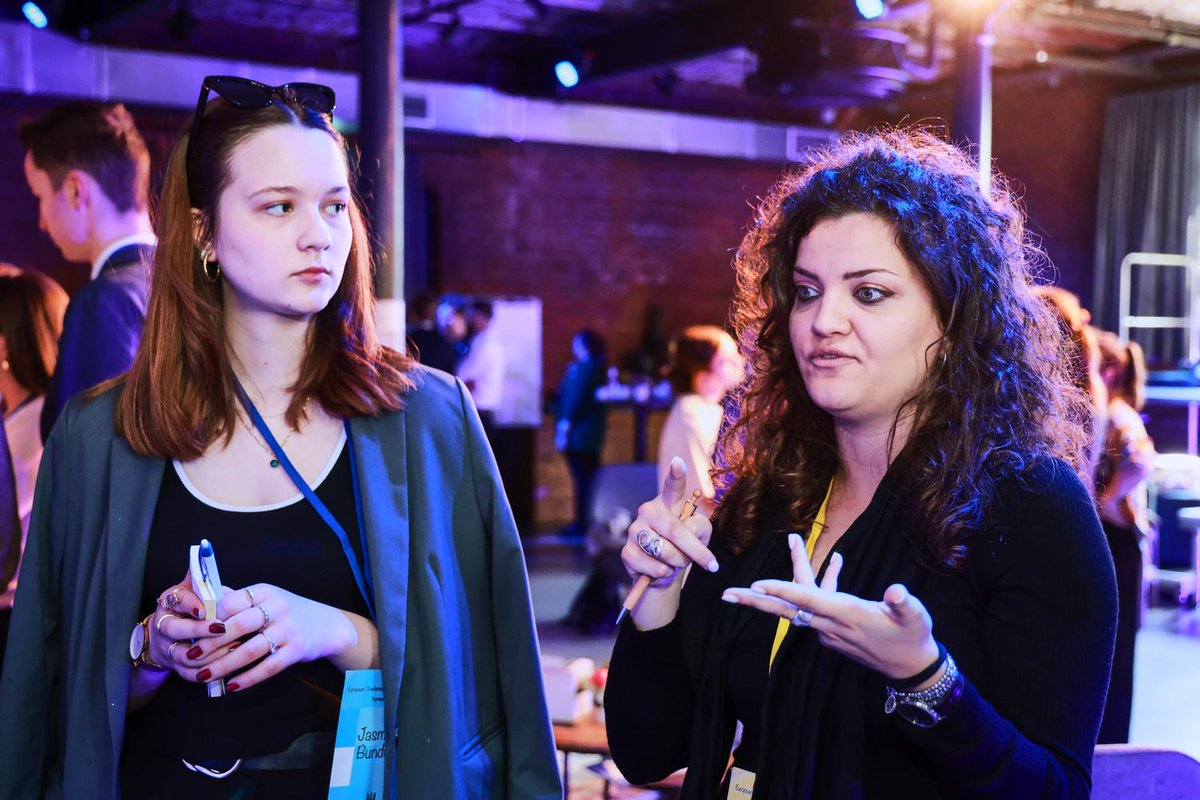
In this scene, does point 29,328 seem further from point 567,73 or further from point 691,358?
point 567,73

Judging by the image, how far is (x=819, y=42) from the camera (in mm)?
6875

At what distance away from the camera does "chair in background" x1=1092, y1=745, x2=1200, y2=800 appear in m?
1.68

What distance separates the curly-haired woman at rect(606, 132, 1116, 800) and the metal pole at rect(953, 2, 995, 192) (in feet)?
12.6

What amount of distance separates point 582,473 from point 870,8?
445 cm

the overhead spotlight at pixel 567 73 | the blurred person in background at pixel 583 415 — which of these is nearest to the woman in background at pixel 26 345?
the blurred person in background at pixel 583 415

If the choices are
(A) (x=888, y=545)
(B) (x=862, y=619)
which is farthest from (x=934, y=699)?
(A) (x=888, y=545)

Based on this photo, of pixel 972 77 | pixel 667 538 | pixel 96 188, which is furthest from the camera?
pixel 972 77

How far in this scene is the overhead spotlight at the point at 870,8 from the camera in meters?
6.09

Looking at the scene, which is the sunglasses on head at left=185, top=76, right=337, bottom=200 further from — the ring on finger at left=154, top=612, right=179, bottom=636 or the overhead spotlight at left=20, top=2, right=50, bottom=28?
A: the overhead spotlight at left=20, top=2, right=50, bottom=28

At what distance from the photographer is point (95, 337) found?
2.29 meters

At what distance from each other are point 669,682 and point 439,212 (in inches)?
340

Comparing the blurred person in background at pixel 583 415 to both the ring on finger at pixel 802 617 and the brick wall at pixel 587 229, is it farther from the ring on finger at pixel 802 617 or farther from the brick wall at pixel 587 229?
the ring on finger at pixel 802 617

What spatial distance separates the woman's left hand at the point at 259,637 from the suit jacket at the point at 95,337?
1098 mm

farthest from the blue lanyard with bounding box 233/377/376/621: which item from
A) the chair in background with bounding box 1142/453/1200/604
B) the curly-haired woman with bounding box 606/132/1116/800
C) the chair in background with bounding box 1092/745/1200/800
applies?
the chair in background with bounding box 1142/453/1200/604
